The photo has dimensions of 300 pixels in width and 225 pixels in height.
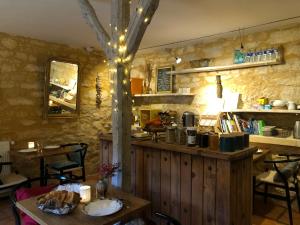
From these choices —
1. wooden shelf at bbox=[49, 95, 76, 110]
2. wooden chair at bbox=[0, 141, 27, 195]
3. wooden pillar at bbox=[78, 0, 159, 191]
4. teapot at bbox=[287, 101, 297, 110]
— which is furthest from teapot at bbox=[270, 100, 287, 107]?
wooden chair at bbox=[0, 141, 27, 195]

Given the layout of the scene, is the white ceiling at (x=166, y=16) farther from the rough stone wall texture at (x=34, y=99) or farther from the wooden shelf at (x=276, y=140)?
the wooden shelf at (x=276, y=140)

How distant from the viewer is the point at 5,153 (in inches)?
149

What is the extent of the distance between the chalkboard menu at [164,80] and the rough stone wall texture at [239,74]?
133 millimetres

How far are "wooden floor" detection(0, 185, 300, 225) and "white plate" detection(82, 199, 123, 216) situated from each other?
179cm

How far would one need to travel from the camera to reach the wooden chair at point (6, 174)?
10.9 ft

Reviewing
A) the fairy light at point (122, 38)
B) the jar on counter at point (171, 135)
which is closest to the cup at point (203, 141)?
the jar on counter at point (171, 135)

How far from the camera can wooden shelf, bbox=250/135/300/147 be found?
10.4ft

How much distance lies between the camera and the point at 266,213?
3.24 m

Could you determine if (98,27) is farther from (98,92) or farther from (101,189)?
(98,92)

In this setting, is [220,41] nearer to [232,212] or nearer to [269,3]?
[269,3]

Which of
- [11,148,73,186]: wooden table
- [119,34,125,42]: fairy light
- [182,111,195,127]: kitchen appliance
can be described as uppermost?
[119,34,125,42]: fairy light

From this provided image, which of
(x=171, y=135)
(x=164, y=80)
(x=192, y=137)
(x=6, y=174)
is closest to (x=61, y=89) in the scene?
(x=6, y=174)

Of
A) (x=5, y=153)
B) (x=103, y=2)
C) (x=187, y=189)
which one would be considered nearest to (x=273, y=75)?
(x=187, y=189)

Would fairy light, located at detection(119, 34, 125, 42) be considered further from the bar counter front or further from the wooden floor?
the wooden floor
